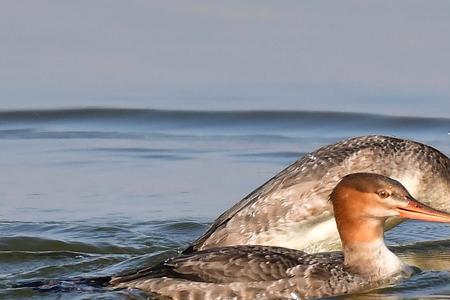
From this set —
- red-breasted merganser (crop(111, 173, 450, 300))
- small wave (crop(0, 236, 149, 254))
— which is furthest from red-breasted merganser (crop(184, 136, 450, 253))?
small wave (crop(0, 236, 149, 254))

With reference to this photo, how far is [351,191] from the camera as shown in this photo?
12070 mm

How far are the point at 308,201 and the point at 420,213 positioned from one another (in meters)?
1.11

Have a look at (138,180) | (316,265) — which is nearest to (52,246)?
(138,180)

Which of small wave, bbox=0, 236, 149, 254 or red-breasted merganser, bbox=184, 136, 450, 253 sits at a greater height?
red-breasted merganser, bbox=184, 136, 450, 253

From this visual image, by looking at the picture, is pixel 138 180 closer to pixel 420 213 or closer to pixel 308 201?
pixel 308 201

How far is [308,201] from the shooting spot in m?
12.9

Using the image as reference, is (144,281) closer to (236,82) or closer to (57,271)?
(57,271)

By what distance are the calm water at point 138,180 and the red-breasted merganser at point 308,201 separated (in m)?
0.72

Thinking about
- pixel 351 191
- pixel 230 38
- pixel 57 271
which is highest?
pixel 230 38

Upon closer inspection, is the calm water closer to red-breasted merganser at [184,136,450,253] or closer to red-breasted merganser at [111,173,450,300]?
red-breasted merganser at [111,173,450,300]

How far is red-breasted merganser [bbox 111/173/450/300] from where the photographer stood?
1148 cm

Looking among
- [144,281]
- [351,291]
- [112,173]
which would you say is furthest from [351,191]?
[112,173]

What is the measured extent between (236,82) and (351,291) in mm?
7258

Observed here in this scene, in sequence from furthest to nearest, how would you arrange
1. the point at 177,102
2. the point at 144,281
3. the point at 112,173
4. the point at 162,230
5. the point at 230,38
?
the point at 230,38
the point at 177,102
the point at 112,173
the point at 162,230
the point at 144,281
